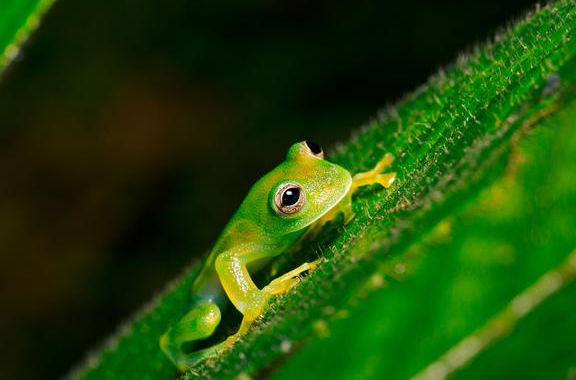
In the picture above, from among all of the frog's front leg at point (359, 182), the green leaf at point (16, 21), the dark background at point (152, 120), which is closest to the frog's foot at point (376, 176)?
the frog's front leg at point (359, 182)

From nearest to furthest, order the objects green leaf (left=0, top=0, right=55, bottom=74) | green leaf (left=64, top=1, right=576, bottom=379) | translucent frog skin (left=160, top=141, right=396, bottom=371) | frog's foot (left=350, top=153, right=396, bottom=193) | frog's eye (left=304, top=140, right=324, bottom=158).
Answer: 1. green leaf (left=64, top=1, right=576, bottom=379)
2. green leaf (left=0, top=0, right=55, bottom=74)
3. frog's foot (left=350, top=153, right=396, bottom=193)
4. translucent frog skin (left=160, top=141, right=396, bottom=371)
5. frog's eye (left=304, top=140, right=324, bottom=158)

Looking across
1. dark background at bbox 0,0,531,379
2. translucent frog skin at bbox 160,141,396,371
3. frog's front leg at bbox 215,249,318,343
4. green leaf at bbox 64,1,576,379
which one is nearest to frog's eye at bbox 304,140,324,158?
translucent frog skin at bbox 160,141,396,371

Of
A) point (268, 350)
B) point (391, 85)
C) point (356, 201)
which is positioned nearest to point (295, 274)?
point (356, 201)

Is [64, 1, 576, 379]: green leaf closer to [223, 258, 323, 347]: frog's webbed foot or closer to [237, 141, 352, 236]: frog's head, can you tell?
[223, 258, 323, 347]: frog's webbed foot

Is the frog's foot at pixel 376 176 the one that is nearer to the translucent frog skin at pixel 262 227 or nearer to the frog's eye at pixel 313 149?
the translucent frog skin at pixel 262 227

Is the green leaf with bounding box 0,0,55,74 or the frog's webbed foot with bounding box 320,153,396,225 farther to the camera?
the frog's webbed foot with bounding box 320,153,396,225

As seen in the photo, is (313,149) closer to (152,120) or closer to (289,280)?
(289,280)
